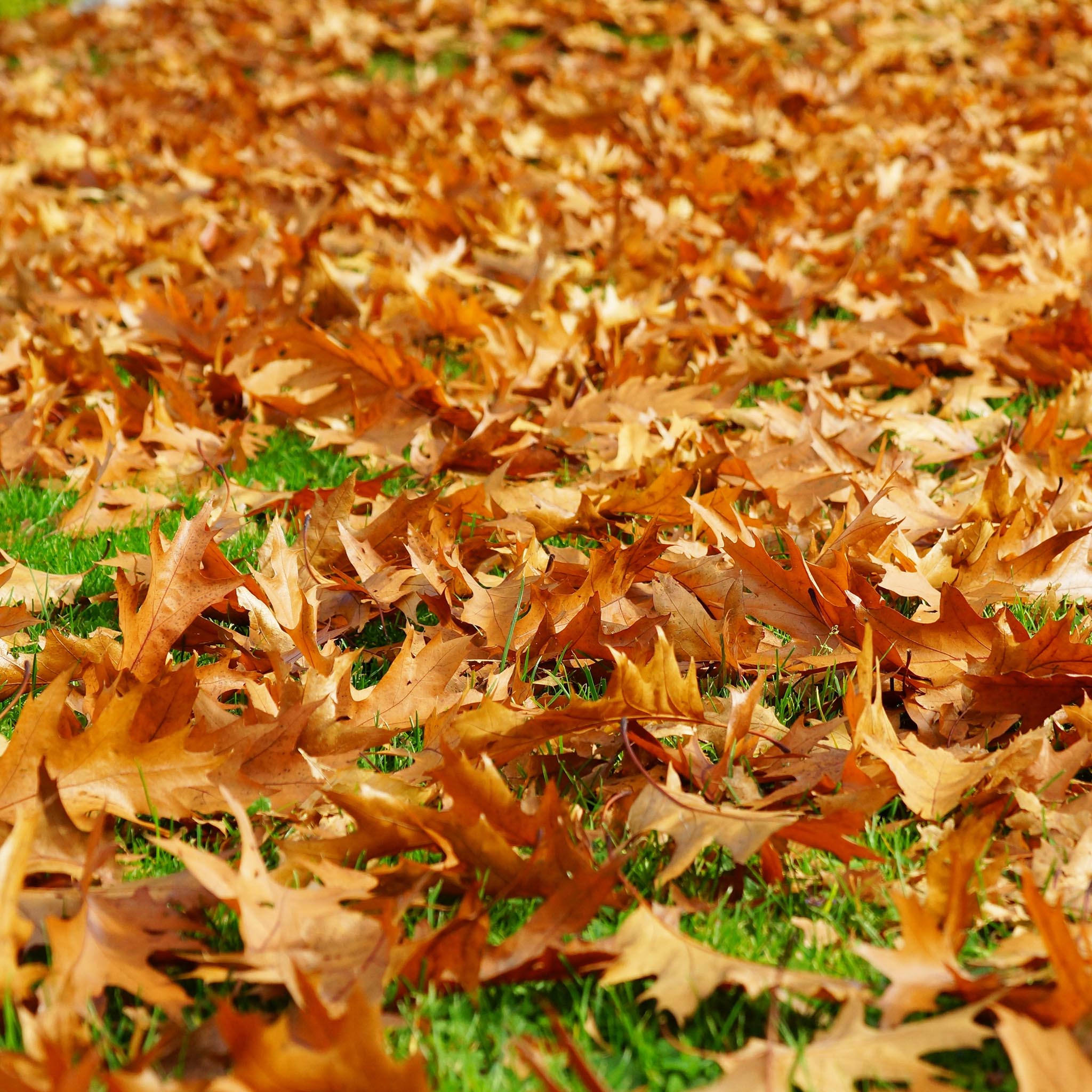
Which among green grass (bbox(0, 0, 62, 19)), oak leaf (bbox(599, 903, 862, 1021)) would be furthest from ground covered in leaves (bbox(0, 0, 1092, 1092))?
green grass (bbox(0, 0, 62, 19))

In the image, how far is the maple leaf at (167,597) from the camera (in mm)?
1757

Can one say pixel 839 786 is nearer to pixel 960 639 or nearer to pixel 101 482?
pixel 960 639

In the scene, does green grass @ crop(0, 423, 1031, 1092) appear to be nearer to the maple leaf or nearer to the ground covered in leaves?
the ground covered in leaves

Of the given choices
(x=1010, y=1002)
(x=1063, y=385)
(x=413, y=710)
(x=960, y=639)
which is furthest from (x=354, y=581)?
(x=1063, y=385)

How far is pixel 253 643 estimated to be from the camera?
1.87 meters

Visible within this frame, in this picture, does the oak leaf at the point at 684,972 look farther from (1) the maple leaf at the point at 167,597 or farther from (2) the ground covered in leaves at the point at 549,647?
(1) the maple leaf at the point at 167,597

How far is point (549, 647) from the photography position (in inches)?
72.3

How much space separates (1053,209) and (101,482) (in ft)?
11.7

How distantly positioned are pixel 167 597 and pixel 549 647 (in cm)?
61

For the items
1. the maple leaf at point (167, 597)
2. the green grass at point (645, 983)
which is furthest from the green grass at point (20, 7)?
the green grass at point (645, 983)

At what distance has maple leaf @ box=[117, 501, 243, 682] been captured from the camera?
5.76ft

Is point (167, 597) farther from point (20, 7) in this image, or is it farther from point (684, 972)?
point (20, 7)

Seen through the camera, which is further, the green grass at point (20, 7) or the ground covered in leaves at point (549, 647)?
the green grass at point (20, 7)

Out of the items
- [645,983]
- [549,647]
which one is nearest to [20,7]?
[549,647]
